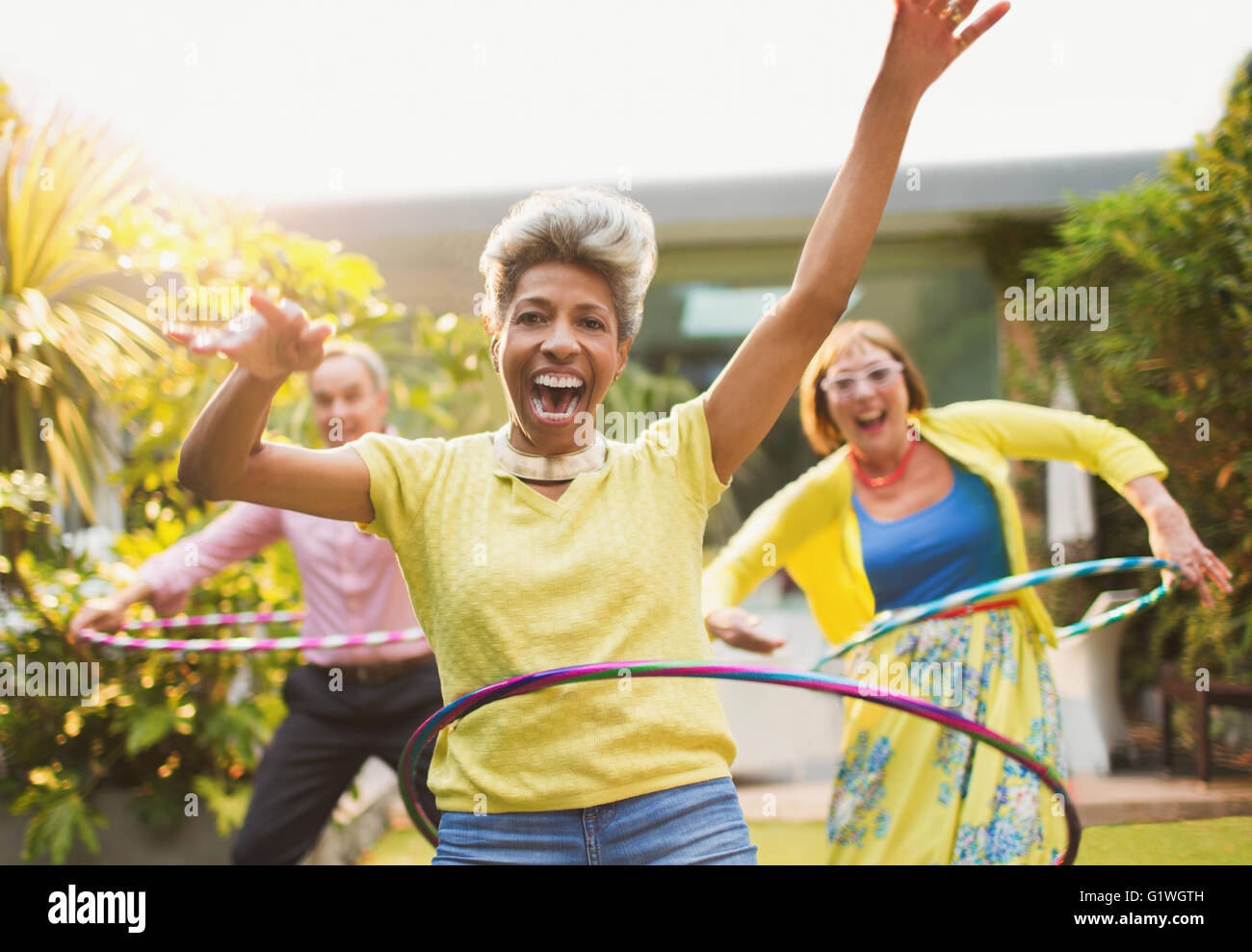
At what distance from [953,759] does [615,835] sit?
5.51 ft

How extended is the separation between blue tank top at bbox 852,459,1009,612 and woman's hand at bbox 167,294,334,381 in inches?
86.4

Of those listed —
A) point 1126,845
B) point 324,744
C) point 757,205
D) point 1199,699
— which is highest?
point 757,205

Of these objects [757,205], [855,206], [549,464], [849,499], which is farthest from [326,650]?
[757,205]

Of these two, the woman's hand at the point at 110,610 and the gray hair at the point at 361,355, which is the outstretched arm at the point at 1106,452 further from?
the woman's hand at the point at 110,610

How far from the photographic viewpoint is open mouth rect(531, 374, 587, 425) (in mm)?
1693

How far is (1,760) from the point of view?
4.17 m

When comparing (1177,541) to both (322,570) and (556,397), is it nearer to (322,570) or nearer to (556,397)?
(556,397)

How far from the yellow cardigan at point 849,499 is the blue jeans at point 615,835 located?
1.48 meters

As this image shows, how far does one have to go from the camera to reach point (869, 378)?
3.29 m

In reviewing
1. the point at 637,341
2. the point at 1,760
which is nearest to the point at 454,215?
the point at 637,341

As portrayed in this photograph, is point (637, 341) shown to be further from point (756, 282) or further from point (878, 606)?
point (878, 606)

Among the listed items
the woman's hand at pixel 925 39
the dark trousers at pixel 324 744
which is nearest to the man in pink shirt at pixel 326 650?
the dark trousers at pixel 324 744

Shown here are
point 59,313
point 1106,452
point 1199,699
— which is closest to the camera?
point 1106,452

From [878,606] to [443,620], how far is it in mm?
2006
